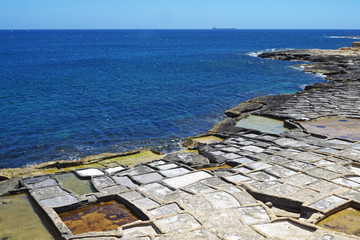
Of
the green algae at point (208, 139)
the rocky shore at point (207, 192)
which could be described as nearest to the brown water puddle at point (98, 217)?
the rocky shore at point (207, 192)

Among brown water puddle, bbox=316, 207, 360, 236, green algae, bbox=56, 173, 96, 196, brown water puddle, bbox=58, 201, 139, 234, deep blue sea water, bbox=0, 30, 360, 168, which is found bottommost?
deep blue sea water, bbox=0, 30, 360, 168

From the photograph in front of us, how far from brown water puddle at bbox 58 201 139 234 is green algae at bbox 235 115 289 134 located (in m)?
12.0

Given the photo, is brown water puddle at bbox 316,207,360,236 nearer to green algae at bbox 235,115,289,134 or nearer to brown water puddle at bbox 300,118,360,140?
brown water puddle at bbox 300,118,360,140

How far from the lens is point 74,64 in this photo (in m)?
63.0

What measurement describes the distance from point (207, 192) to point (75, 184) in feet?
16.1

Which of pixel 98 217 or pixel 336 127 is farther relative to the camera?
pixel 336 127

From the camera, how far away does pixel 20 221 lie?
1104cm

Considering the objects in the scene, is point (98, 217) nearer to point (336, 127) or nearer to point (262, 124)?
point (262, 124)

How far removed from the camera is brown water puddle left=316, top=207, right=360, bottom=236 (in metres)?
10.1

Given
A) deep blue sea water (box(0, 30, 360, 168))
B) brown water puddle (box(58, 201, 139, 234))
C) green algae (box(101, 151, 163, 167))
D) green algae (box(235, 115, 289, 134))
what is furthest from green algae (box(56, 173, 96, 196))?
green algae (box(235, 115, 289, 134))

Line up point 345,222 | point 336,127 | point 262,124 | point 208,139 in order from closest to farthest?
point 345,222 < point 208,139 < point 336,127 < point 262,124

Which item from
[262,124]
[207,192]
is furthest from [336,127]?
[207,192]

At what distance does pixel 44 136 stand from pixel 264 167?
46.0 ft

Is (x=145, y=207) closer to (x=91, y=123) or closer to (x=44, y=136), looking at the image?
(x=44, y=136)
